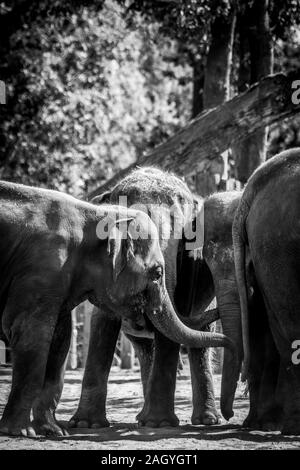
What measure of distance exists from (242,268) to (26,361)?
2072 millimetres

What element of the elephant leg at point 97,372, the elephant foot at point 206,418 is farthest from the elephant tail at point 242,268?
the elephant leg at point 97,372

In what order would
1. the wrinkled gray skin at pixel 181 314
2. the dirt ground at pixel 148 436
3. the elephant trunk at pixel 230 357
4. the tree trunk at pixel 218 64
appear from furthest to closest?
the tree trunk at pixel 218 64, the wrinkled gray skin at pixel 181 314, the elephant trunk at pixel 230 357, the dirt ground at pixel 148 436

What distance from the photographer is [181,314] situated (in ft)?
31.1

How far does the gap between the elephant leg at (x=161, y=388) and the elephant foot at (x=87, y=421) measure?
358 mm

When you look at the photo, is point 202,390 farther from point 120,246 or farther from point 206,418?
point 120,246

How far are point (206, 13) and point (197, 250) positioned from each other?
5.67m

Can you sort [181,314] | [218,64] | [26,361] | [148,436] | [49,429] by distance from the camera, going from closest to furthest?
[26,361], [148,436], [49,429], [181,314], [218,64]

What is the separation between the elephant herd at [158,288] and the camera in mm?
7617

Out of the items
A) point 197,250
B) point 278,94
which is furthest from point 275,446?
point 278,94

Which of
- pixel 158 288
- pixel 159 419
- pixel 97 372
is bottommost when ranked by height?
pixel 159 419

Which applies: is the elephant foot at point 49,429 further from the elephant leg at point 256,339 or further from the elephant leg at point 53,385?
the elephant leg at point 256,339

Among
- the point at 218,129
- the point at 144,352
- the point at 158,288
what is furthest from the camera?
the point at 218,129

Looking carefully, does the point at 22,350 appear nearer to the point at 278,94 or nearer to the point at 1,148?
the point at 278,94

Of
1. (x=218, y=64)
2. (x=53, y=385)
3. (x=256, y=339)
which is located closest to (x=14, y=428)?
(x=53, y=385)
